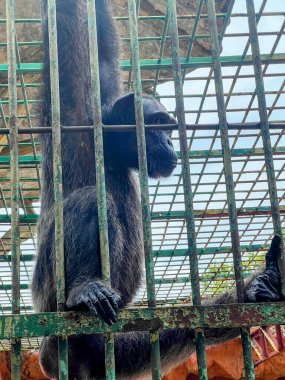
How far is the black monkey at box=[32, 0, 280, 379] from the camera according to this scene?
10.2 feet

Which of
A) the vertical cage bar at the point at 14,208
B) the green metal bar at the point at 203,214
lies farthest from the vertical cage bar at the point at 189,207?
the green metal bar at the point at 203,214

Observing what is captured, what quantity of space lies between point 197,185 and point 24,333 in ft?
11.1

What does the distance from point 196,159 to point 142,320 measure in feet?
9.95

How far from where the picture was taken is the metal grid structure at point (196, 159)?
2506 mm

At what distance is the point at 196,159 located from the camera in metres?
5.20

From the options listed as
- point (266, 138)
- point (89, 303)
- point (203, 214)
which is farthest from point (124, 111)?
point (89, 303)

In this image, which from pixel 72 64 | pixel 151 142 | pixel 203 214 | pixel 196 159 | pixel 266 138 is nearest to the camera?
pixel 266 138

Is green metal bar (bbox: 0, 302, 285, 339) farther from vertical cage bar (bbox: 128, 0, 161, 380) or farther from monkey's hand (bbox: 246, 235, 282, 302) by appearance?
monkey's hand (bbox: 246, 235, 282, 302)

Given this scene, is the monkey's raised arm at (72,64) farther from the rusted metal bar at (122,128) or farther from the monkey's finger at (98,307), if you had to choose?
the monkey's finger at (98,307)

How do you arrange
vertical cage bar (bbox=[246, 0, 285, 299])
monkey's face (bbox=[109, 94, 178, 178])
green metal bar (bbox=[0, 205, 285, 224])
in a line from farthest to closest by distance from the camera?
green metal bar (bbox=[0, 205, 285, 224])
monkey's face (bbox=[109, 94, 178, 178])
vertical cage bar (bbox=[246, 0, 285, 299])

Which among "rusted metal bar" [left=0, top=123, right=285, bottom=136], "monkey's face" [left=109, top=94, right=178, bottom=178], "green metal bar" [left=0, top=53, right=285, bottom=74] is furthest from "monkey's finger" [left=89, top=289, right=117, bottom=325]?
"green metal bar" [left=0, top=53, right=285, bottom=74]

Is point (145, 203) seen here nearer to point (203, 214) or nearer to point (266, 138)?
point (266, 138)

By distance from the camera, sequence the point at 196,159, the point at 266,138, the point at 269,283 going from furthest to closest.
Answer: the point at 196,159, the point at 269,283, the point at 266,138

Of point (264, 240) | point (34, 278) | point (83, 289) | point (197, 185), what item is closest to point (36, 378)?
point (264, 240)
